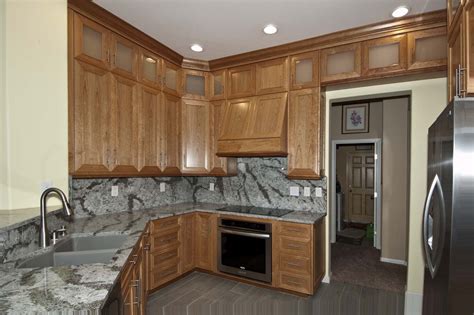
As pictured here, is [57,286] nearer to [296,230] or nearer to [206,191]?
[296,230]

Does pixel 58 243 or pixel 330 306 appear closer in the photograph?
pixel 58 243

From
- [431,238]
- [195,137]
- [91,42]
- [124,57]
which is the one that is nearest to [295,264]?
[431,238]

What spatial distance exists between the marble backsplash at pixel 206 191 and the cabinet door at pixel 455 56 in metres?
1.69

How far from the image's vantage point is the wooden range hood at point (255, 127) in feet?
9.80

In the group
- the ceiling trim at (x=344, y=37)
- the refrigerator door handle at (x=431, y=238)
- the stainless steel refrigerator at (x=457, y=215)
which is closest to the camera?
the stainless steel refrigerator at (x=457, y=215)

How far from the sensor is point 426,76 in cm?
258

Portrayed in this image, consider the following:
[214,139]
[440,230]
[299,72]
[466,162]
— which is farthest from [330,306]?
[299,72]

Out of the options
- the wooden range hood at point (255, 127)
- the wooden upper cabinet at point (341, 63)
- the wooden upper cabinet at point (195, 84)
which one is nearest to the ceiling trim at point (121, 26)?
the wooden upper cabinet at point (195, 84)

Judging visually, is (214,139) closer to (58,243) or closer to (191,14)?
(191,14)

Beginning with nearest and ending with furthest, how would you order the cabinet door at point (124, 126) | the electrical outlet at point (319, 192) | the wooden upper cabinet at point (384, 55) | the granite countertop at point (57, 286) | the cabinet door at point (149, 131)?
the granite countertop at point (57, 286) → the wooden upper cabinet at point (384, 55) → the cabinet door at point (124, 126) → the cabinet door at point (149, 131) → the electrical outlet at point (319, 192)

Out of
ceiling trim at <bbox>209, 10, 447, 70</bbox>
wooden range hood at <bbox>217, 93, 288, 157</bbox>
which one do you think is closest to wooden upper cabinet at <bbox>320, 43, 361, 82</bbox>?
ceiling trim at <bbox>209, 10, 447, 70</bbox>

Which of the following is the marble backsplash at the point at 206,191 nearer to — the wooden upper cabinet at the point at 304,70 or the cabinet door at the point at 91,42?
the wooden upper cabinet at the point at 304,70

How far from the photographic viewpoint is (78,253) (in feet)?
5.60

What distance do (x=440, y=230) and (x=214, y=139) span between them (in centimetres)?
260
